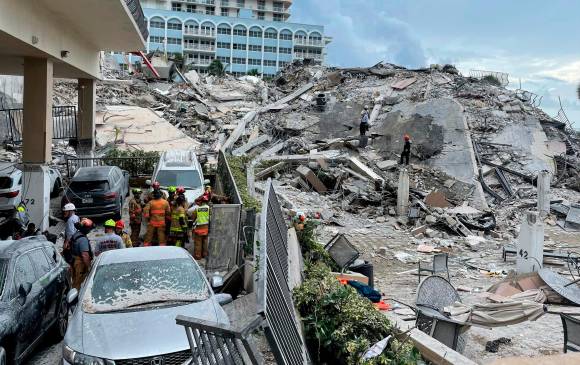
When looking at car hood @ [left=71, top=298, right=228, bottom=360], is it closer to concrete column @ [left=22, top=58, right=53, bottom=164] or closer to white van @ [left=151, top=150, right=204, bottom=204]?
white van @ [left=151, top=150, right=204, bottom=204]

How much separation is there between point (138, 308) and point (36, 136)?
967 cm

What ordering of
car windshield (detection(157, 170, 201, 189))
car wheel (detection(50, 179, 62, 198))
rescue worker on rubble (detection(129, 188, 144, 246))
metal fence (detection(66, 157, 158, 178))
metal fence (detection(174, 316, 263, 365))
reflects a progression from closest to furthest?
metal fence (detection(174, 316, 263, 365)) → rescue worker on rubble (detection(129, 188, 144, 246)) → car windshield (detection(157, 170, 201, 189)) → car wheel (detection(50, 179, 62, 198)) → metal fence (detection(66, 157, 158, 178))

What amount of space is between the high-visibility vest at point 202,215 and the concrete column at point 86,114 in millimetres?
12789

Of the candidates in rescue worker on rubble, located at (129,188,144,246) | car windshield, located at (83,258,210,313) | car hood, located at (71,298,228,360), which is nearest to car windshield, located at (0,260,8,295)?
car windshield, located at (83,258,210,313)

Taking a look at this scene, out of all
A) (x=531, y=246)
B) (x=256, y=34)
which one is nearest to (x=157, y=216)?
(x=531, y=246)

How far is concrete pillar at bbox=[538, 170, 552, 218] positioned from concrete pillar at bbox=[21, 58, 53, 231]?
51.2 feet

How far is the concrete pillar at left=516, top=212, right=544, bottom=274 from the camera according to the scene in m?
11.6

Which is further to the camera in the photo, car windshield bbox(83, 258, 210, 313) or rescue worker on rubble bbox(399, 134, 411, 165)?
rescue worker on rubble bbox(399, 134, 411, 165)

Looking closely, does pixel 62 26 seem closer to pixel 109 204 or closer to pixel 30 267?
pixel 109 204

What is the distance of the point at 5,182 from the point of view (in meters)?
13.3

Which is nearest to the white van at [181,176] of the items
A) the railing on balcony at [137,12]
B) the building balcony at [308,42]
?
the railing on balcony at [137,12]

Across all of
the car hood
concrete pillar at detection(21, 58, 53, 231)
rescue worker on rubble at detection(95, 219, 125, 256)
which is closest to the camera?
the car hood

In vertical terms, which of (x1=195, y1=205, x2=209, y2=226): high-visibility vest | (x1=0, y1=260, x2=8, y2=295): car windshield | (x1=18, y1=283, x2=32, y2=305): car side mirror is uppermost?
(x1=195, y1=205, x2=209, y2=226): high-visibility vest

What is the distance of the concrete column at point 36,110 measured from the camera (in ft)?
45.4
